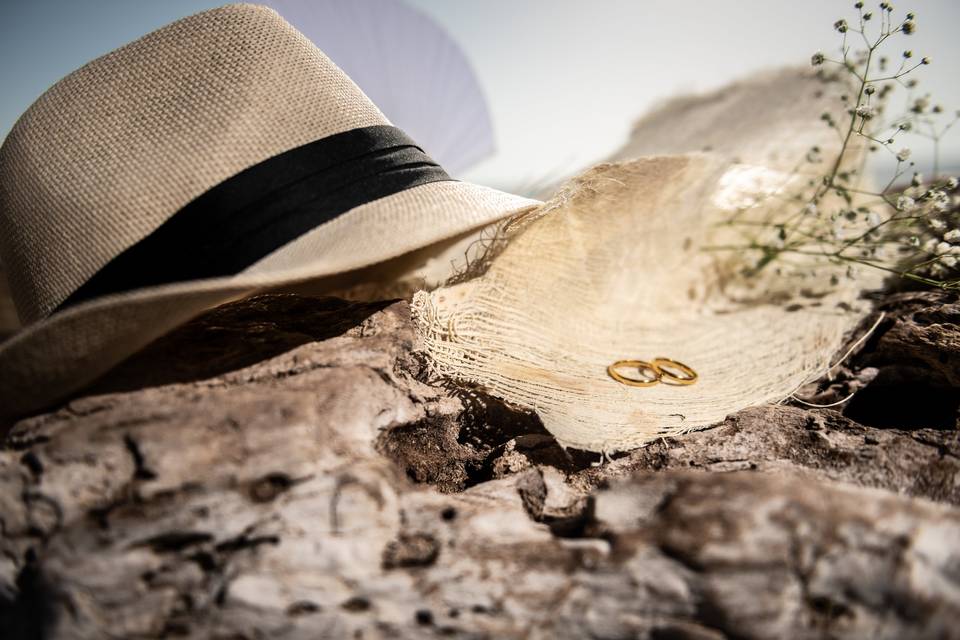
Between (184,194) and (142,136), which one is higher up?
(142,136)

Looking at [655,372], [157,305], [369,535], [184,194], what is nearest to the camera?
[369,535]

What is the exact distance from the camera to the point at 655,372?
6.48 feet

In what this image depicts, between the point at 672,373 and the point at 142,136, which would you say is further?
the point at 672,373

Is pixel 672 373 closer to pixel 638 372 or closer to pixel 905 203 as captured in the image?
pixel 638 372

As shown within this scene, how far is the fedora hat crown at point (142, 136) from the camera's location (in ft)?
4.26

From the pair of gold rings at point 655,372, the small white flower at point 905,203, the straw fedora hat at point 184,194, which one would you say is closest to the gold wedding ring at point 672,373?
the pair of gold rings at point 655,372

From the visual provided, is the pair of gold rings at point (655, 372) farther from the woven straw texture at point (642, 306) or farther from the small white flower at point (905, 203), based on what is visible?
the small white flower at point (905, 203)

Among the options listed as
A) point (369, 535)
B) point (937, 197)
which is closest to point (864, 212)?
point (937, 197)

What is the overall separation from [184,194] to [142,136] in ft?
0.59

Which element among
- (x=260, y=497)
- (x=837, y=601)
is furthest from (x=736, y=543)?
(x=260, y=497)

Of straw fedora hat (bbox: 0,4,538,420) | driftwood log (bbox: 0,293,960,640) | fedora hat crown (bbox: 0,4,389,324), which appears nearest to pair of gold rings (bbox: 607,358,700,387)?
driftwood log (bbox: 0,293,960,640)

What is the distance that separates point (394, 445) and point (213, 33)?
1.09 meters

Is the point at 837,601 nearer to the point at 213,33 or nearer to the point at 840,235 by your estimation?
the point at 213,33

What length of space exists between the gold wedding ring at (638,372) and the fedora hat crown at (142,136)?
107 cm
